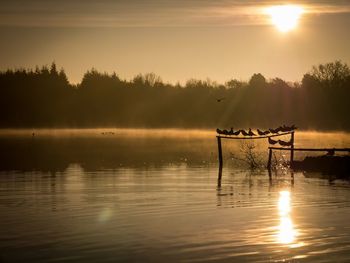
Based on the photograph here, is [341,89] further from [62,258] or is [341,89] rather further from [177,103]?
[62,258]

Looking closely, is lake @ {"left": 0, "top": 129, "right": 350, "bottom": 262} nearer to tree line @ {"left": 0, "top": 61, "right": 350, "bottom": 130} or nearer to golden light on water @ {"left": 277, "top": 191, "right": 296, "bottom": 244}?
golden light on water @ {"left": 277, "top": 191, "right": 296, "bottom": 244}

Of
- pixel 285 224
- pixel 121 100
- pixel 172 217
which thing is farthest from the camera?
pixel 121 100

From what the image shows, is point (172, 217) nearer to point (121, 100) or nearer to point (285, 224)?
point (285, 224)

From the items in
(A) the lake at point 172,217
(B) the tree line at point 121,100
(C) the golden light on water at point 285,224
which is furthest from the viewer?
(B) the tree line at point 121,100

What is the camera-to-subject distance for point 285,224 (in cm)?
2180

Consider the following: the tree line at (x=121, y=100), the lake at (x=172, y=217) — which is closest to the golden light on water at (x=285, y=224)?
the lake at (x=172, y=217)

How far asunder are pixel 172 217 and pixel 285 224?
3.79 m

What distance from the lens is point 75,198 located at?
28.4 metres

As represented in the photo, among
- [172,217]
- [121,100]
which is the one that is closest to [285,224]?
[172,217]

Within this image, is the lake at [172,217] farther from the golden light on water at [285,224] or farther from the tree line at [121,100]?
the tree line at [121,100]

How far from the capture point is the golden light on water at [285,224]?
1942cm

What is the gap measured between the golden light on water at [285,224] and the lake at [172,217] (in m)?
0.03

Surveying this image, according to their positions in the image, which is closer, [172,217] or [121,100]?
[172,217]

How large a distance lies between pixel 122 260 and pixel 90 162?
117ft
